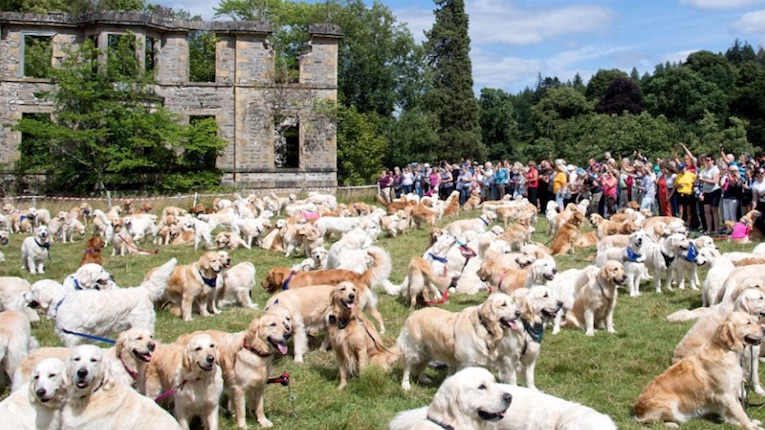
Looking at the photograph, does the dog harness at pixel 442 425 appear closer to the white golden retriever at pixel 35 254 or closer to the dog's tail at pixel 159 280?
the dog's tail at pixel 159 280

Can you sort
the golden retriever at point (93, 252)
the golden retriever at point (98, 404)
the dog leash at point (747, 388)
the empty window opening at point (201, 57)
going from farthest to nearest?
the empty window opening at point (201, 57) → the golden retriever at point (93, 252) → the dog leash at point (747, 388) → the golden retriever at point (98, 404)

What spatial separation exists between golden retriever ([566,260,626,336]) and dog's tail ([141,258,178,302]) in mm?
5116

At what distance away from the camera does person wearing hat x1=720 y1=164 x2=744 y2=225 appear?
49.7ft

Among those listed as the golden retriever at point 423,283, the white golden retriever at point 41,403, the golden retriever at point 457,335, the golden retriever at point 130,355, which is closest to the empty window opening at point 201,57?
the golden retriever at point 423,283

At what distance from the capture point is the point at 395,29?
1957 inches

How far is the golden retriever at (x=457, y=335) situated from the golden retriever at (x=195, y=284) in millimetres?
3730

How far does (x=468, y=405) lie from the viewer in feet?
14.6

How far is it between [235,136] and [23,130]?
8.37 metres

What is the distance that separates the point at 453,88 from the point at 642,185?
111 ft

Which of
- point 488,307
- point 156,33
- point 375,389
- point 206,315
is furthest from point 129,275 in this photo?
point 156,33

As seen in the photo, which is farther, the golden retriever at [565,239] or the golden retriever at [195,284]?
the golden retriever at [565,239]

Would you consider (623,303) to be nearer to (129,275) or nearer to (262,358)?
(262,358)

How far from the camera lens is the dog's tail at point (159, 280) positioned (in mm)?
9094

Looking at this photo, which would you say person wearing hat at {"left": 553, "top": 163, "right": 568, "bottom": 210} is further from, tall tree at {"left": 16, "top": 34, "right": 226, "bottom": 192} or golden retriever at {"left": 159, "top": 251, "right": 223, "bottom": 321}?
tall tree at {"left": 16, "top": 34, "right": 226, "bottom": 192}
